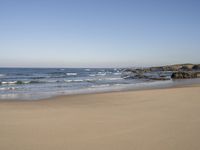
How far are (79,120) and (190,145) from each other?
3.27m

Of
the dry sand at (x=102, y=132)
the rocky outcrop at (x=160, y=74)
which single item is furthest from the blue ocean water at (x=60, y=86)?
the dry sand at (x=102, y=132)

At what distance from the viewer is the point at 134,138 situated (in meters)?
4.96

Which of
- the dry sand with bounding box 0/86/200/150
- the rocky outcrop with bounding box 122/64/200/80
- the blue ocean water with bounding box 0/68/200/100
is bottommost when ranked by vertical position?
the rocky outcrop with bounding box 122/64/200/80

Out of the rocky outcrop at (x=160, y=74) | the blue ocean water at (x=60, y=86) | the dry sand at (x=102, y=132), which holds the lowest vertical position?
the rocky outcrop at (x=160, y=74)

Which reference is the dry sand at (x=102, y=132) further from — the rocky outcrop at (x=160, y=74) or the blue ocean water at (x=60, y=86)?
the rocky outcrop at (x=160, y=74)

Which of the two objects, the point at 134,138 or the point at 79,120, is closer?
the point at 134,138

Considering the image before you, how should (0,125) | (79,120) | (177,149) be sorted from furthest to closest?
(79,120)
(0,125)
(177,149)

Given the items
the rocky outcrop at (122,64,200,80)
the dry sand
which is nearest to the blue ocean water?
the rocky outcrop at (122,64,200,80)

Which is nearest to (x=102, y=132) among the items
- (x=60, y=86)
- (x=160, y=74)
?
(x=60, y=86)

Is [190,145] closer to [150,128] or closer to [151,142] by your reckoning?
[151,142]

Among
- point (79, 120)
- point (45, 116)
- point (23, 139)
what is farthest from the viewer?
point (45, 116)

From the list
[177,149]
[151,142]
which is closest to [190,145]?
[177,149]

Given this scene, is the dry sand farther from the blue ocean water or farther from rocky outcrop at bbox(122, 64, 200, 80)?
rocky outcrop at bbox(122, 64, 200, 80)

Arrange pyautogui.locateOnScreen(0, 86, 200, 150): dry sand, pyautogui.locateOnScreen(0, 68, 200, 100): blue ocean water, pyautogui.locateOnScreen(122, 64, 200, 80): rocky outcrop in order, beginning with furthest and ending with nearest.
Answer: pyautogui.locateOnScreen(122, 64, 200, 80): rocky outcrop < pyautogui.locateOnScreen(0, 68, 200, 100): blue ocean water < pyautogui.locateOnScreen(0, 86, 200, 150): dry sand
